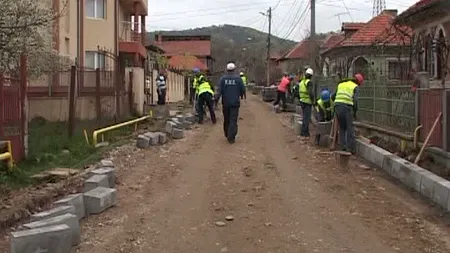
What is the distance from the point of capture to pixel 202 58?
302ft

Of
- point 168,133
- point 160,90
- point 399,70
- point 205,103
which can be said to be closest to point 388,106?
point 168,133

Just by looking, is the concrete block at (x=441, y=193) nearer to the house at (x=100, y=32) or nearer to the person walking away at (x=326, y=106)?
the person walking away at (x=326, y=106)

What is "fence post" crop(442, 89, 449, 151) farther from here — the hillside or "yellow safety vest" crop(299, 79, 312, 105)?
the hillside

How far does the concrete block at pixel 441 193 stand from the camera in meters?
8.92

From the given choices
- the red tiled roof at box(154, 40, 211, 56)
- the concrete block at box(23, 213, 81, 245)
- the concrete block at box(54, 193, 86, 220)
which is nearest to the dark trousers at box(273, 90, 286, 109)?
the concrete block at box(54, 193, 86, 220)

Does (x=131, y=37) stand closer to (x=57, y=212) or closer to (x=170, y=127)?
(x=170, y=127)

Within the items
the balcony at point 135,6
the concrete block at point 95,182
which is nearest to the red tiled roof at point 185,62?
the balcony at point 135,6

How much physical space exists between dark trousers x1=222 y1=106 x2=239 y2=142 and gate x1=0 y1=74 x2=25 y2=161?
5435 mm

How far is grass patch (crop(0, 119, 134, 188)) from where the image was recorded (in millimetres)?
11094

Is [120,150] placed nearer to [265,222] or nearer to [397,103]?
[397,103]

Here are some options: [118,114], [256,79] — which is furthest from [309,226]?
[256,79]

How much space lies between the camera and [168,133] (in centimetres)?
1808

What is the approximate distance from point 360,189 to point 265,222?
9.36 feet

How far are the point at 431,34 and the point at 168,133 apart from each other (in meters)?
12.4
